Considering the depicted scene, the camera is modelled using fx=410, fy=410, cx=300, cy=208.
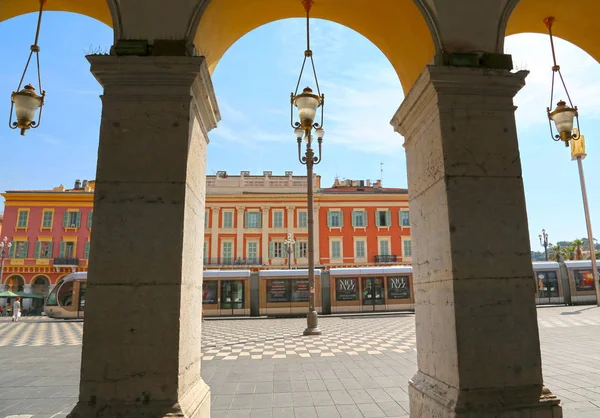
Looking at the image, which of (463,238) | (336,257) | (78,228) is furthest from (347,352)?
(78,228)

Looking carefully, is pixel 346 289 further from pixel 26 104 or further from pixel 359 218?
pixel 26 104

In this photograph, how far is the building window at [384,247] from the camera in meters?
38.8

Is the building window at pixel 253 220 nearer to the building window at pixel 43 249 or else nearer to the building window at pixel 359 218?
the building window at pixel 359 218

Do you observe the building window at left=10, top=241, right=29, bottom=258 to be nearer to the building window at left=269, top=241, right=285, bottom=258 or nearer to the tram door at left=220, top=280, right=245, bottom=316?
the building window at left=269, top=241, right=285, bottom=258

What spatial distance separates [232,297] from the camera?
21.3 m

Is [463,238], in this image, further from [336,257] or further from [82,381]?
[336,257]

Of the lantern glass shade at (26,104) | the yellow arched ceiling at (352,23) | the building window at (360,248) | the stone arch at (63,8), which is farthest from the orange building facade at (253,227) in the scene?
the stone arch at (63,8)

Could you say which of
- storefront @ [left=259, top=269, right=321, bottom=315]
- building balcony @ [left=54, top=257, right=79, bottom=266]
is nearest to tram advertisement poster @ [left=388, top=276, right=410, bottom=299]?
storefront @ [left=259, top=269, right=321, bottom=315]

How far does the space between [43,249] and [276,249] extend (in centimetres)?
2130

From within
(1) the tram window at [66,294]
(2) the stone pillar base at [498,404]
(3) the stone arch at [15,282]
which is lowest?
(2) the stone pillar base at [498,404]

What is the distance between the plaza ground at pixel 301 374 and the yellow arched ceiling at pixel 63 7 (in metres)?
4.36

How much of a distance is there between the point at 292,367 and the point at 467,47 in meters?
6.05

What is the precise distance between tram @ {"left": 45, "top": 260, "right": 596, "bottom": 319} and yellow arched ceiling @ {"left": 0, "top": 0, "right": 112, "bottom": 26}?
17.8 meters

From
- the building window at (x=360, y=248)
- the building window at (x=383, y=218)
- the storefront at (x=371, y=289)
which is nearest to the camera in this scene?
the storefront at (x=371, y=289)
